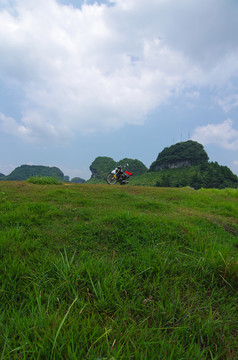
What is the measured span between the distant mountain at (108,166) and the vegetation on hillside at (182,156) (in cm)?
1183

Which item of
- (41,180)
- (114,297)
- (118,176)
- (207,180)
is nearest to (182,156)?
(207,180)

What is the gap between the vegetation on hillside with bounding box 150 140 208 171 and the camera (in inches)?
3836

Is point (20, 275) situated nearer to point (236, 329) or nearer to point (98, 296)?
point (98, 296)

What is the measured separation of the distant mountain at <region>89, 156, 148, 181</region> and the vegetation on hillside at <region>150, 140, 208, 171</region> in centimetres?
1183

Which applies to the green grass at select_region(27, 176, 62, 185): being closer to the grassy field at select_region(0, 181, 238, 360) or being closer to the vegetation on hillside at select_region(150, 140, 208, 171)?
Answer: the grassy field at select_region(0, 181, 238, 360)

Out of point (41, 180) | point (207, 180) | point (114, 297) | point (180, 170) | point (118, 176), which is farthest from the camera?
point (180, 170)

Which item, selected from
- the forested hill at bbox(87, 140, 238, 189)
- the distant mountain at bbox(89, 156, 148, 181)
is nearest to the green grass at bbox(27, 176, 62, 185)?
the forested hill at bbox(87, 140, 238, 189)

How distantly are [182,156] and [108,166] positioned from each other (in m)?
52.3

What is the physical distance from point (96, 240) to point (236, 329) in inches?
66.6

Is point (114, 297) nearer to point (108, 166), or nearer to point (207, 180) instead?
point (207, 180)

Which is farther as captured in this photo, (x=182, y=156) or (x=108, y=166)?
(x=108, y=166)

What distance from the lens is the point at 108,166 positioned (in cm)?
12388

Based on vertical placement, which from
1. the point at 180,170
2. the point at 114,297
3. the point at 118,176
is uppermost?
the point at 180,170

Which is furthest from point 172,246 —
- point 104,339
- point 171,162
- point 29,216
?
point 171,162
